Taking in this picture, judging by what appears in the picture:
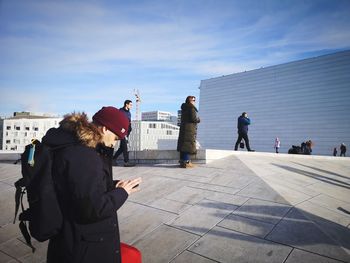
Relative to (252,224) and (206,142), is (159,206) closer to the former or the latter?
(252,224)

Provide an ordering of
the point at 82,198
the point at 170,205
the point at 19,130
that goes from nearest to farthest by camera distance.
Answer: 1. the point at 82,198
2. the point at 170,205
3. the point at 19,130

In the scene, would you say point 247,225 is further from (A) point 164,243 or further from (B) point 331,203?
(B) point 331,203

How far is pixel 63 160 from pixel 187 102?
5.55m

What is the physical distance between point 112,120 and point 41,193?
66cm

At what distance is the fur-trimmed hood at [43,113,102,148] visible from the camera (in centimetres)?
153

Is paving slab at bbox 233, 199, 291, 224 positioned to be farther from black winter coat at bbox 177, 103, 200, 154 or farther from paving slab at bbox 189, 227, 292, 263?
black winter coat at bbox 177, 103, 200, 154

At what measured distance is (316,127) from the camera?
175 feet

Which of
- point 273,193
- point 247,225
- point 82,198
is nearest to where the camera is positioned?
point 82,198

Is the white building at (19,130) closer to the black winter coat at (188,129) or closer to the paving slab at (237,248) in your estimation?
the black winter coat at (188,129)

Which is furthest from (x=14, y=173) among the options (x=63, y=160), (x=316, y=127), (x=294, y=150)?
(x=316, y=127)

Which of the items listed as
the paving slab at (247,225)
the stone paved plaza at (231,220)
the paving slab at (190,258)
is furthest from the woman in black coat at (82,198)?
the paving slab at (247,225)

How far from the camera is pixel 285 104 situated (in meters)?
61.3

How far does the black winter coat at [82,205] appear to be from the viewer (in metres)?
1.44

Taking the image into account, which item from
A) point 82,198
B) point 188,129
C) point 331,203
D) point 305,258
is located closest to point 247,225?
point 305,258
